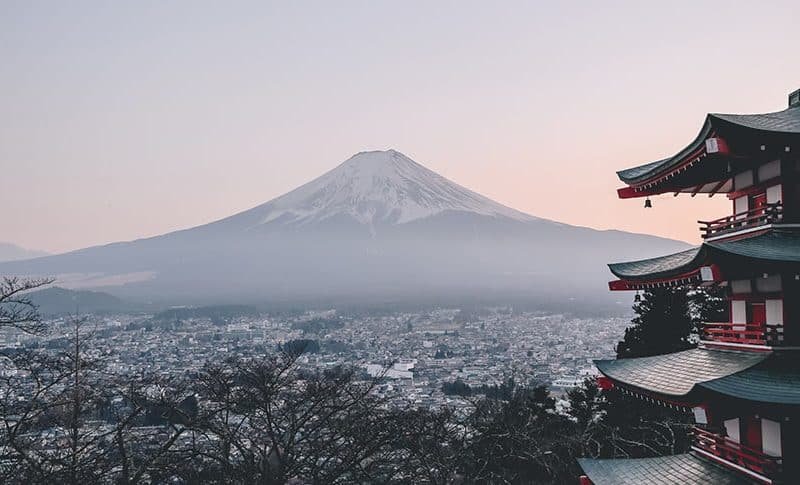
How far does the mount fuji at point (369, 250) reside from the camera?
9650cm

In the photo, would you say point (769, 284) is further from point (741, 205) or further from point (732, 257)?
point (741, 205)

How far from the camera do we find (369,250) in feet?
345

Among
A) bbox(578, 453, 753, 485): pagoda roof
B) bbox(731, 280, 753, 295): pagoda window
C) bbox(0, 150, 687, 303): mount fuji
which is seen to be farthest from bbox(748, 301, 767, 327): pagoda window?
bbox(0, 150, 687, 303): mount fuji

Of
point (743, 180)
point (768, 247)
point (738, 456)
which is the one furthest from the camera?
point (743, 180)

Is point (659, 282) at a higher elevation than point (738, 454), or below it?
higher

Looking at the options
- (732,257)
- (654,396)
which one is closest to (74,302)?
(654,396)

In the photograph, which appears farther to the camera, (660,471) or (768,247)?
(660,471)

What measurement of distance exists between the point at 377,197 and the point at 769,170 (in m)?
106

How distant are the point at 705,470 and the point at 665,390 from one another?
3.86 feet

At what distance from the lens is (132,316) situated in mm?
58812

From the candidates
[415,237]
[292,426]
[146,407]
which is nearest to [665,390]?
[292,426]

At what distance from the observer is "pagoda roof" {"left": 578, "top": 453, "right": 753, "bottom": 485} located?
742 centimetres

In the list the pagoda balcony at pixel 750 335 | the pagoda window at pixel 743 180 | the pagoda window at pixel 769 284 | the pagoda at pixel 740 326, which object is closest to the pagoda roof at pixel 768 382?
the pagoda at pixel 740 326

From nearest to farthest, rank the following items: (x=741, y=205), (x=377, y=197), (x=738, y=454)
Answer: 1. (x=738, y=454)
2. (x=741, y=205)
3. (x=377, y=197)
